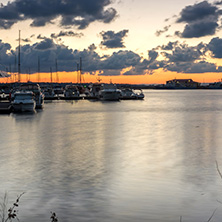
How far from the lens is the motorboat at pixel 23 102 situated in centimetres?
6262

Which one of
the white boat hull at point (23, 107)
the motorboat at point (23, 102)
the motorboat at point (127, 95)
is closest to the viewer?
the white boat hull at point (23, 107)

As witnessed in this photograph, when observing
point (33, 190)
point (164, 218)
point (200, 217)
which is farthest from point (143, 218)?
point (33, 190)

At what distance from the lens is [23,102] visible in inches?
2495

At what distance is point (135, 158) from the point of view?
24.6 meters

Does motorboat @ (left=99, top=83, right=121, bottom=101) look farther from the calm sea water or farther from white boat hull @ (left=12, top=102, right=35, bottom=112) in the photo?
the calm sea water

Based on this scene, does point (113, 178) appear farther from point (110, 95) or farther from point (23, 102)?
point (110, 95)

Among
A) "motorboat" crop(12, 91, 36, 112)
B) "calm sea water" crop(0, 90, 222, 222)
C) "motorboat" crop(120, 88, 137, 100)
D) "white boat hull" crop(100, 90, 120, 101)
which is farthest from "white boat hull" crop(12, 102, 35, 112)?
"motorboat" crop(120, 88, 137, 100)

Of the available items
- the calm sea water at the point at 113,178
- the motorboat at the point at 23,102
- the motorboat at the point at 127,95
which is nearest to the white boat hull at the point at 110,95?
the motorboat at the point at 127,95

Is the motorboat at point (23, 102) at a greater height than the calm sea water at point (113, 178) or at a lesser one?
greater

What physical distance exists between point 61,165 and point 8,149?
25.7 feet

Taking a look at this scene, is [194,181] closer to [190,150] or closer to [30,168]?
[30,168]

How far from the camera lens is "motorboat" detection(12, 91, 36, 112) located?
6262 centimetres

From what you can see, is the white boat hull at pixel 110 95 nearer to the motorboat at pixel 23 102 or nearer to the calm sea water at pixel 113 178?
the motorboat at pixel 23 102

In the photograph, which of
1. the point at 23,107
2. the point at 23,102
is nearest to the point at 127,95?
the point at 23,102
